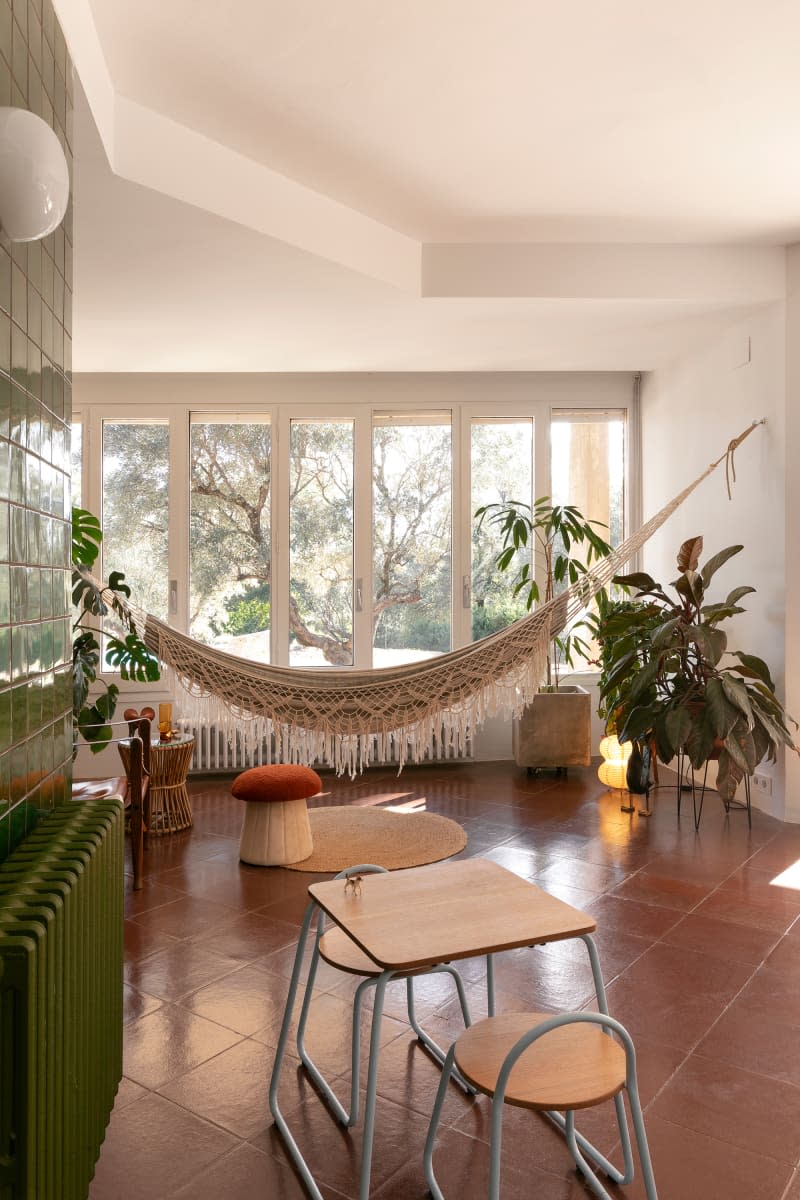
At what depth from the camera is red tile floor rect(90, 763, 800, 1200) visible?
153 cm

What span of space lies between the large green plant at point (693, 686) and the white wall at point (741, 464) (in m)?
0.17

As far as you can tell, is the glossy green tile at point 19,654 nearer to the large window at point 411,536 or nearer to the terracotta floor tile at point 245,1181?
the terracotta floor tile at point 245,1181

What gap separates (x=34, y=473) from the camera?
137 centimetres

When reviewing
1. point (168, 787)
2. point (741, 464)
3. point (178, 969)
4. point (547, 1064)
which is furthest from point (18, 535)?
point (741, 464)

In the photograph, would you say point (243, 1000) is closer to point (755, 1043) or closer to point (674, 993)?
point (674, 993)

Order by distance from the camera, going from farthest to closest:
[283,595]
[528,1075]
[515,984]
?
[283,595] < [515,984] < [528,1075]

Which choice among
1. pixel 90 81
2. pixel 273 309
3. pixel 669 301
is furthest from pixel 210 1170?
pixel 669 301

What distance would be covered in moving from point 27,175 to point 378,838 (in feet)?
9.18

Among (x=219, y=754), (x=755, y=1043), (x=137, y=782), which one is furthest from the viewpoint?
(x=219, y=754)

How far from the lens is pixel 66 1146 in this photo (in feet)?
3.75

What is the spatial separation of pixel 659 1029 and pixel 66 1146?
4.43 feet

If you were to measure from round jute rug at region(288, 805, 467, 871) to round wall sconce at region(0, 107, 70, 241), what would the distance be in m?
2.34

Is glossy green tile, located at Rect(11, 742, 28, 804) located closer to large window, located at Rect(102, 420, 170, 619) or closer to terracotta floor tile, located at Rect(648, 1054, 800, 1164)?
terracotta floor tile, located at Rect(648, 1054, 800, 1164)

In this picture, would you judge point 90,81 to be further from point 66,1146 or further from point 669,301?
point 669,301
